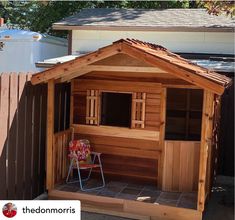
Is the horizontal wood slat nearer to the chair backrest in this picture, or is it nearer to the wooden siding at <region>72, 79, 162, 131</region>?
the wooden siding at <region>72, 79, 162, 131</region>

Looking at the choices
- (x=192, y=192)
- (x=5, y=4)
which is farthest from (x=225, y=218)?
(x=5, y=4)

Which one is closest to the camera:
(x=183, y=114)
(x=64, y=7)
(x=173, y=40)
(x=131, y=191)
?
(x=131, y=191)

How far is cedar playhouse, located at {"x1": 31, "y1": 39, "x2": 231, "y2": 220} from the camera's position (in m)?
6.25

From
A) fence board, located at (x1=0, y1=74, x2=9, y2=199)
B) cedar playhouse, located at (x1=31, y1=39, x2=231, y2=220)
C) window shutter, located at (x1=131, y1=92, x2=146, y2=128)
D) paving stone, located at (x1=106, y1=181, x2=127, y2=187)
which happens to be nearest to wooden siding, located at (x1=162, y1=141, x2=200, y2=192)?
cedar playhouse, located at (x1=31, y1=39, x2=231, y2=220)

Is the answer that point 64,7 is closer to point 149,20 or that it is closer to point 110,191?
point 149,20

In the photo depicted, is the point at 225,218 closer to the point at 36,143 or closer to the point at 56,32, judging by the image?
the point at 36,143

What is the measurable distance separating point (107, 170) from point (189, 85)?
2137mm

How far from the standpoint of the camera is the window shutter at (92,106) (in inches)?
284

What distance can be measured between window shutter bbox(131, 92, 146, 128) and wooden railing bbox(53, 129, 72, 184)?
1215 millimetres

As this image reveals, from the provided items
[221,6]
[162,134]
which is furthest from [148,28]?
[162,134]

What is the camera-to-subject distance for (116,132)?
7.25m

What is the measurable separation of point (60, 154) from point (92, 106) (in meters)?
1.01

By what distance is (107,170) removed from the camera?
743 centimetres

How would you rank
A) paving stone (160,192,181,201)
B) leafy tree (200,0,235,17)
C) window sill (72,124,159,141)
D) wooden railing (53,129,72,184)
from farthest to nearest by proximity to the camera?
leafy tree (200,0,235,17) < window sill (72,124,159,141) < wooden railing (53,129,72,184) < paving stone (160,192,181,201)
